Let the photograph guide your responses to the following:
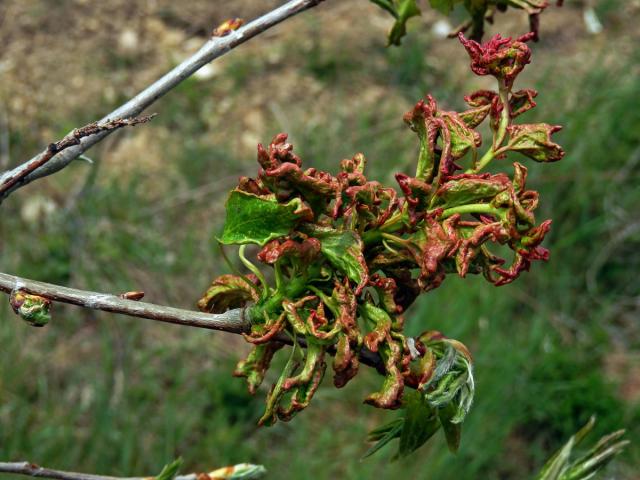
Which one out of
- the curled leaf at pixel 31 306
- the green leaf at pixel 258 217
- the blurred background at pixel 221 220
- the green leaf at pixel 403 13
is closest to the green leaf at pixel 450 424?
the green leaf at pixel 258 217

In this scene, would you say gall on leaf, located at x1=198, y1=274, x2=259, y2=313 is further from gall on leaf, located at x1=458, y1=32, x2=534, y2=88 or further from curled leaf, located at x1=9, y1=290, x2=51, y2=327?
gall on leaf, located at x1=458, y1=32, x2=534, y2=88

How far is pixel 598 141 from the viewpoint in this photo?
376cm

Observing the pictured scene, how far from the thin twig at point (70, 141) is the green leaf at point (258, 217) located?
5.9 inches

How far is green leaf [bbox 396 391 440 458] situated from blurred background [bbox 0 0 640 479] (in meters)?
1.90

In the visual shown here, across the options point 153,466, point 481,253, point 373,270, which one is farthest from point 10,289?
point 153,466

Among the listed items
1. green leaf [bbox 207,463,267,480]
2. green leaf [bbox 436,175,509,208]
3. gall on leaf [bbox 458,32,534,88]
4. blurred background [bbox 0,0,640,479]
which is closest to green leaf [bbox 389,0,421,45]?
gall on leaf [bbox 458,32,534,88]

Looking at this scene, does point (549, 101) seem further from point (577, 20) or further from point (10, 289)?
point (10, 289)

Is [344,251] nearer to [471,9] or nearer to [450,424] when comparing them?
[450,424]

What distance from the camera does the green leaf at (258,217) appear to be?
101cm

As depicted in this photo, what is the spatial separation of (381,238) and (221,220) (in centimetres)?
273

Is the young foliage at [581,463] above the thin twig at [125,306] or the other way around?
the other way around

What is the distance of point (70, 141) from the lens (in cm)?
106

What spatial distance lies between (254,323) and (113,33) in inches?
134

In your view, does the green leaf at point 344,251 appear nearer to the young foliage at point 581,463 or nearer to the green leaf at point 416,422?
the green leaf at point 416,422
